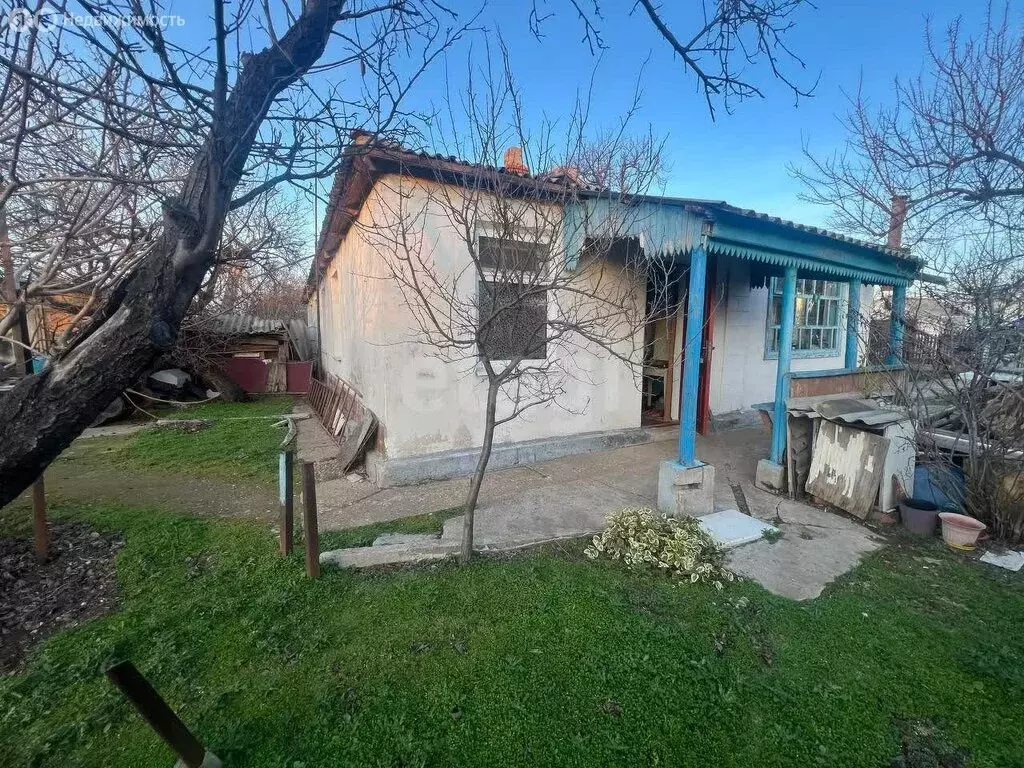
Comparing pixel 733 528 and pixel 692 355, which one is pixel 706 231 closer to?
pixel 692 355

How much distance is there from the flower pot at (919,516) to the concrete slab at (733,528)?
49.0 inches

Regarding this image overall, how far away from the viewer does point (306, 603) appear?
2.91 m

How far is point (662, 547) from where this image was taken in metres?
3.41

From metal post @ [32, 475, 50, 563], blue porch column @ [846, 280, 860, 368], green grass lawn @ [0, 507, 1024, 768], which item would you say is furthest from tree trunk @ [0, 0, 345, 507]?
blue porch column @ [846, 280, 860, 368]

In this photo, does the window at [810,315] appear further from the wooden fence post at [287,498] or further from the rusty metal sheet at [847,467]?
the wooden fence post at [287,498]

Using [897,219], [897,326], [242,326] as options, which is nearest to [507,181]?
[897,326]

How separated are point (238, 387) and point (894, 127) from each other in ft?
49.3

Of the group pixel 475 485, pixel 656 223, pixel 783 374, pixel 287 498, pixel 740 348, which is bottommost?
pixel 287 498

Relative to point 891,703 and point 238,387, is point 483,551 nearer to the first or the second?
point 891,703

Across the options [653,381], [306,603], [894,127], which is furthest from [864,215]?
[306,603]

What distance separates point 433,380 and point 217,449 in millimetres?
4107

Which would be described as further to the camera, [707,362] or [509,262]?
[707,362]

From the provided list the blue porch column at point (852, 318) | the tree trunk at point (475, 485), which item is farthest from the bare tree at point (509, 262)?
the blue porch column at point (852, 318)

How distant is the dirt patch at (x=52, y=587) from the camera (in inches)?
108
